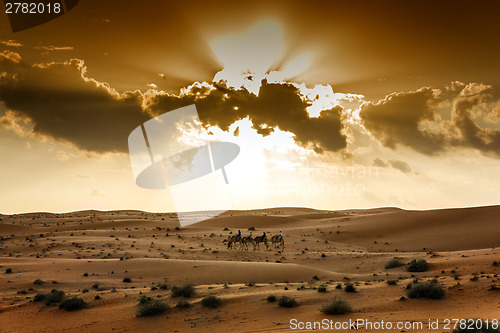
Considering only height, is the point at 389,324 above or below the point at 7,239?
below

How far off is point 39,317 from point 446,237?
143 ft

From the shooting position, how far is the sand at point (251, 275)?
15.2 m

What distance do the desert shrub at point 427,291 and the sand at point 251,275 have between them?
27 centimetres

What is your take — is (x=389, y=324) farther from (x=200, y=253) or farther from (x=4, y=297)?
(x=200, y=253)

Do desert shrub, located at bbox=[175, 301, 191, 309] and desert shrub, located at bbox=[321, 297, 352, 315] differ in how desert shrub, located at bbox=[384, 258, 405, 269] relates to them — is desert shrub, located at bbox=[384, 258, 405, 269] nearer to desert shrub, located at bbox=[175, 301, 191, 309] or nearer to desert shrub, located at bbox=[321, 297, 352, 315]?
desert shrub, located at bbox=[321, 297, 352, 315]

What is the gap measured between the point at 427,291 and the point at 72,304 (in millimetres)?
15010

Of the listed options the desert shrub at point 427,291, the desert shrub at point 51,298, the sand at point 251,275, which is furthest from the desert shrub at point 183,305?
the desert shrub at point 427,291

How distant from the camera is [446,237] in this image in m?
47.3

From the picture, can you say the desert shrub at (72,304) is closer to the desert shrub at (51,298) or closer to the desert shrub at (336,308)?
the desert shrub at (51,298)

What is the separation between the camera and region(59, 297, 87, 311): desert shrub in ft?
58.9

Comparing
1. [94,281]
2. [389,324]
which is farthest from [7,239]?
[389,324]

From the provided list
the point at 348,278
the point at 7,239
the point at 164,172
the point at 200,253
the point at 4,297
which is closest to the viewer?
the point at 4,297

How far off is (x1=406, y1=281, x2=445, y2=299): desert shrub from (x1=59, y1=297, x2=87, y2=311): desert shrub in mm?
14026

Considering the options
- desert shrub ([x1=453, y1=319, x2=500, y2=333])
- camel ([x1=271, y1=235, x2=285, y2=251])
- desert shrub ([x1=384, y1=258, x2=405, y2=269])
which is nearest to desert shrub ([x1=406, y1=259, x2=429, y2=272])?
desert shrub ([x1=384, y1=258, x2=405, y2=269])
